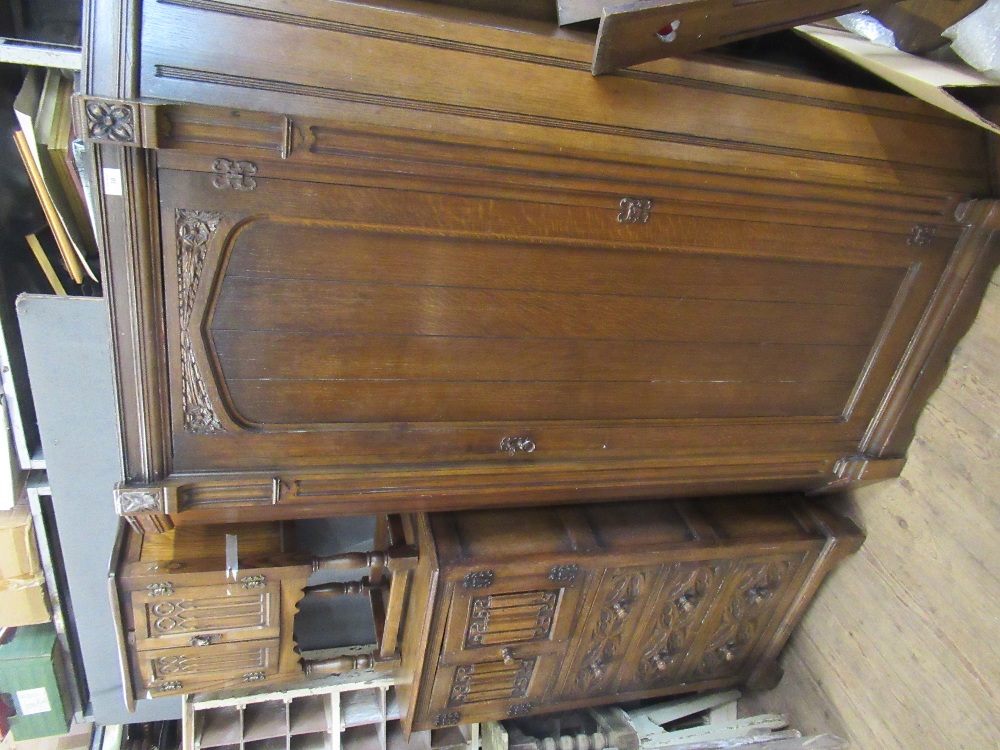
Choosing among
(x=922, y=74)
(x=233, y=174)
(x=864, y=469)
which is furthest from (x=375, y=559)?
(x=922, y=74)

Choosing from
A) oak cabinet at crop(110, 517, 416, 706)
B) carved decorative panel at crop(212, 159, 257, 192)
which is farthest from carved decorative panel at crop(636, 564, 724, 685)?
carved decorative panel at crop(212, 159, 257, 192)

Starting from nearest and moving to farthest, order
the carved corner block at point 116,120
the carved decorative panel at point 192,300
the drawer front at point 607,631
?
1. the carved corner block at point 116,120
2. the carved decorative panel at point 192,300
3. the drawer front at point 607,631

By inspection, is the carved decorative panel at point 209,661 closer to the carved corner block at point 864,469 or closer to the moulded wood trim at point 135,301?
the moulded wood trim at point 135,301

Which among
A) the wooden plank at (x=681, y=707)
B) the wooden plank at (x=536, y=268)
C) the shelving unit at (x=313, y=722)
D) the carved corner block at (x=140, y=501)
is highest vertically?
the wooden plank at (x=536, y=268)

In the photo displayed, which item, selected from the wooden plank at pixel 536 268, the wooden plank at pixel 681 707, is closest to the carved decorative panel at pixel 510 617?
the wooden plank at pixel 681 707

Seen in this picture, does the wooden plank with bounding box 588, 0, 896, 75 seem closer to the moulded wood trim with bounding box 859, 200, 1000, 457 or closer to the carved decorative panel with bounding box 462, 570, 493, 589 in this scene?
the moulded wood trim with bounding box 859, 200, 1000, 457

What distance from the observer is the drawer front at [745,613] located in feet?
5.38

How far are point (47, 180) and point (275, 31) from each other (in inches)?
26.9

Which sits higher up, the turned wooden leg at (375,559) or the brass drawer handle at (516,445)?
the brass drawer handle at (516,445)

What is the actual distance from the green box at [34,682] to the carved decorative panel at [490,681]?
116cm

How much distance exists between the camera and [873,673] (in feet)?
5.37

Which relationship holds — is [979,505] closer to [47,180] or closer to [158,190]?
[158,190]

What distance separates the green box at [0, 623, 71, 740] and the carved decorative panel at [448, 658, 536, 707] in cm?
116

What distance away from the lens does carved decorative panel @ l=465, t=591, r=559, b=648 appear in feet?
4.75
